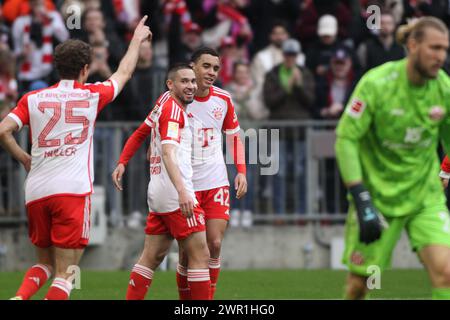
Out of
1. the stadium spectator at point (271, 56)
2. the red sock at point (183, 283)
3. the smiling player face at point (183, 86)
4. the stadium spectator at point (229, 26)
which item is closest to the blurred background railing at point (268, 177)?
the stadium spectator at point (271, 56)

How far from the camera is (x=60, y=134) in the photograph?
10.5 m

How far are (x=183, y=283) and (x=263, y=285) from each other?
3.85 meters

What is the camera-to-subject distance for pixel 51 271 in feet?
36.3

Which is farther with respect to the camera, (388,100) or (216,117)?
(216,117)

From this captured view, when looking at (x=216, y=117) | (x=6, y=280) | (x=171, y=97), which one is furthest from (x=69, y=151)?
(x=6, y=280)

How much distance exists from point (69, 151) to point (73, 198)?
0.40m

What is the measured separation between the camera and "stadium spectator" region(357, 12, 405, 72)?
18531 millimetres

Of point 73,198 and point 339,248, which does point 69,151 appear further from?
point 339,248

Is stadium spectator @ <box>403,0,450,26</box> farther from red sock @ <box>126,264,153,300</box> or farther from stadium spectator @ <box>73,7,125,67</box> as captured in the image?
red sock @ <box>126,264,153,300</box>

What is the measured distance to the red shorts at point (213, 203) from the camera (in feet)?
39.7

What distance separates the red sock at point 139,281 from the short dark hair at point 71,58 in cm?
194

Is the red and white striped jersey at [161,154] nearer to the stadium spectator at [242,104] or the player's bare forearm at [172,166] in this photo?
the player's bare forearm at [172,166]

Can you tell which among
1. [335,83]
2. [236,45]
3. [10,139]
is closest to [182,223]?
[10,139]

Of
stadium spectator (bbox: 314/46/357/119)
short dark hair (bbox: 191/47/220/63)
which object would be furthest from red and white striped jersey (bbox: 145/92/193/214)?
stadium spectator (bbox: 314/46/357/119)
